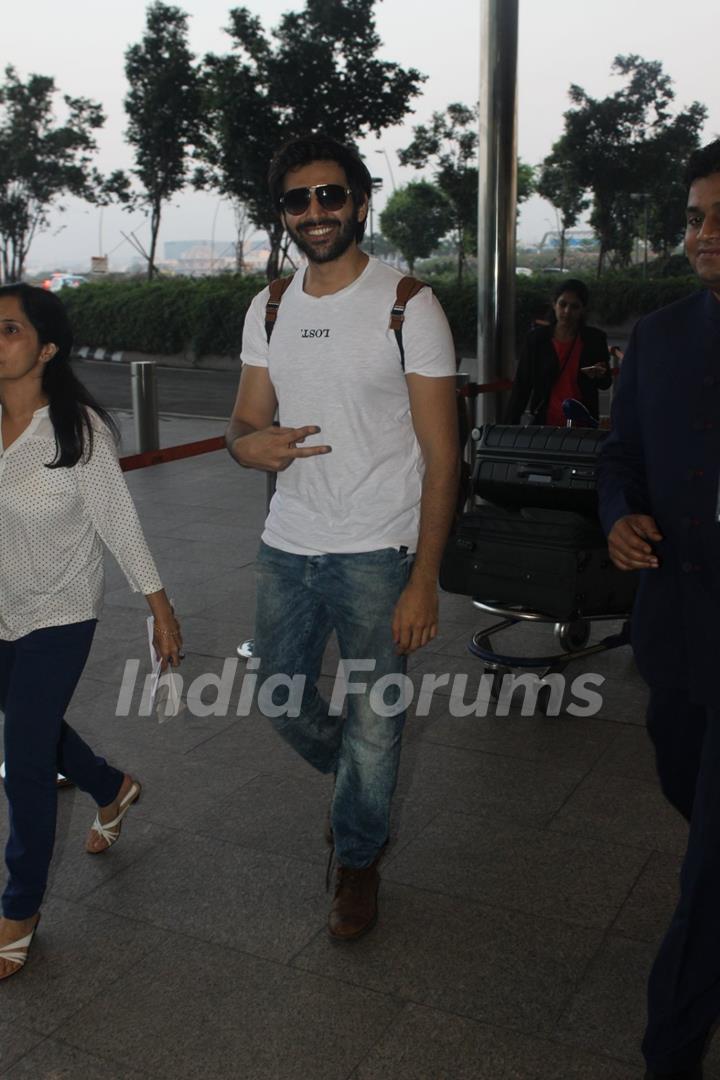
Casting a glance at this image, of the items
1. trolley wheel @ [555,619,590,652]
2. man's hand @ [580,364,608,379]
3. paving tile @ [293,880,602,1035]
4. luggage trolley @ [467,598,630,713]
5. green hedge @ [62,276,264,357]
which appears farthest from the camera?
green hedge @ [62,276,264,357]

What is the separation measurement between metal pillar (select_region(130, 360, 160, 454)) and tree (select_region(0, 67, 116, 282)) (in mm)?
20867

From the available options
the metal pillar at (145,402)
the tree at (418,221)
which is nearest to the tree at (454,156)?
the tree at (418,221)

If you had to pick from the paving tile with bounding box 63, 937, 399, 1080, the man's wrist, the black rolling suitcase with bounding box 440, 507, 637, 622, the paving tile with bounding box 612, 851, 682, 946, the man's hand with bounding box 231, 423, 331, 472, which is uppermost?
the man's hand with bounding box 231, 423, 331, 472

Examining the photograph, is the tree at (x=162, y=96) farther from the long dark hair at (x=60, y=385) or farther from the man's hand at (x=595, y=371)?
the long dark hair at (x=60, y=385)

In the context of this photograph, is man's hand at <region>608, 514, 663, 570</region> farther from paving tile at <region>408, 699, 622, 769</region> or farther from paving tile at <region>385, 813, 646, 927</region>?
paving tile at <region>408, 699, 622, 769</region>

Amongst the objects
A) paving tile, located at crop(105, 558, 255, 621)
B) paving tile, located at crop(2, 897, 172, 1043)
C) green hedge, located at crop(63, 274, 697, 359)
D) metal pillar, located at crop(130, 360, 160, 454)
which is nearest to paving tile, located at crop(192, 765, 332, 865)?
paving tile, located at crop(2, 897, 172, 1043)

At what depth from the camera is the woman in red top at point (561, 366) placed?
6312 mm

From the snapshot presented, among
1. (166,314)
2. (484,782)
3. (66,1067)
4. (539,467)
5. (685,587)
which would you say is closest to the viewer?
(685,587)

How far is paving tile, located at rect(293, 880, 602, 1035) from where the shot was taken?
2.87 m

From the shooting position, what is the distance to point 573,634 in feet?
16.5

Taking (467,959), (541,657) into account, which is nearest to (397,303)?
(467,959)

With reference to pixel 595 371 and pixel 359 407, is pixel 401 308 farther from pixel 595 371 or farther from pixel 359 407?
pixel 595 371

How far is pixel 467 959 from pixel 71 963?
99cm

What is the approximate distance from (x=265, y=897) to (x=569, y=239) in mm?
37768
